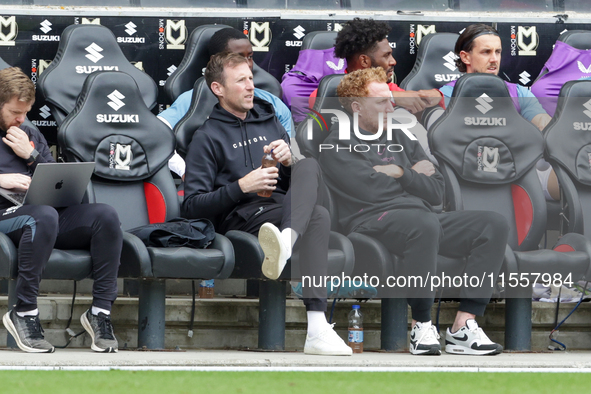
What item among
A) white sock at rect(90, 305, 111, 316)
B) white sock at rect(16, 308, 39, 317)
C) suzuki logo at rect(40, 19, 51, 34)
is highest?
suzuki logo at rect(40, 19, 51, 34)

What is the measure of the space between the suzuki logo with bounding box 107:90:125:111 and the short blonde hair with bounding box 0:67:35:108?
45 cm

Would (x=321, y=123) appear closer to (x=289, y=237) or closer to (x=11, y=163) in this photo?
(x=289, y=237)

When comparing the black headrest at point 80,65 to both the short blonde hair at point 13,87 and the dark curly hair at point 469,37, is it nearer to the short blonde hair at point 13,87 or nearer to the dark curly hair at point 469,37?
the short blonde hair at point 13,87

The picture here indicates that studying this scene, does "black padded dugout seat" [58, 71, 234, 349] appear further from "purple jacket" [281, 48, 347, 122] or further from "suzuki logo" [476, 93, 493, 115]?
"suzuki logo" [476, 93, 493, 115]

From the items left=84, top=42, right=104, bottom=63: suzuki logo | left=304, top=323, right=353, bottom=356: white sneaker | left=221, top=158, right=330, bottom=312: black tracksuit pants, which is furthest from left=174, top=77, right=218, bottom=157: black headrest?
left=304, top=323, right=353, bottom=356: white sneaker

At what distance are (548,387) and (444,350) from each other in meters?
1.18

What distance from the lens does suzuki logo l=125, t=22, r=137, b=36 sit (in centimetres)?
480

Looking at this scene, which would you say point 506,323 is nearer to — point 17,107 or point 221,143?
point 221,143

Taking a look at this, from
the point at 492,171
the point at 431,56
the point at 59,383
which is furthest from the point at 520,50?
the point at 59,383

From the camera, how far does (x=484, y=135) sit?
3.68m

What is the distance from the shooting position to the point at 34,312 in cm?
303

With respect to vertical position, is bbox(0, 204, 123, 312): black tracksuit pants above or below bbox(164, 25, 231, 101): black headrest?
below

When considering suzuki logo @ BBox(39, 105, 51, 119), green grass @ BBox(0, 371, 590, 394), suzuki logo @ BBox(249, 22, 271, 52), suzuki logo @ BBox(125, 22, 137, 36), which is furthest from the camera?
suzuki logo @ BBox(249, 22, 271, 52)

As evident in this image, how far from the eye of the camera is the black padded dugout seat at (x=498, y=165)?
3.60 m
